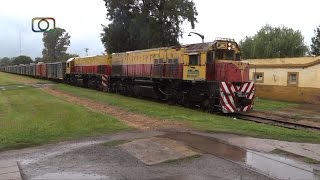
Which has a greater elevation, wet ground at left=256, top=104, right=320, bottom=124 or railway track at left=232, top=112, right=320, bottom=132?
railway track at left=232, top=112, right=320, bottom=132

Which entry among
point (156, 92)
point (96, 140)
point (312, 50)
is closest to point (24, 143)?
point (96, 140)

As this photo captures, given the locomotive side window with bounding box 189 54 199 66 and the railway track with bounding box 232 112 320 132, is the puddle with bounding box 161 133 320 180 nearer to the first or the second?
the railway track with bounding box 232 112 320 132

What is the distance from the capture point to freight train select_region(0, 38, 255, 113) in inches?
835

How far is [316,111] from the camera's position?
24.0m

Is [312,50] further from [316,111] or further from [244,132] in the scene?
[244,132]

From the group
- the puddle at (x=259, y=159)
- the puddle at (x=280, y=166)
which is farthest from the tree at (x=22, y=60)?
the puddle at (x=280, y=166)

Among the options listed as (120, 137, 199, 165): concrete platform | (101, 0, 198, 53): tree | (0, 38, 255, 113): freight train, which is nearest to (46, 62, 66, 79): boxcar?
(101, 0, 198, 53): tree

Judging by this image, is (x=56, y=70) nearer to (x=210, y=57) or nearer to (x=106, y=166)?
(x=210, y=57)

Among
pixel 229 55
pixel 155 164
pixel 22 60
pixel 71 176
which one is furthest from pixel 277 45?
pixel 22 60

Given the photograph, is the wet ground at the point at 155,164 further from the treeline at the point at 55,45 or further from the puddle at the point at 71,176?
the treeline at the point at 55,45

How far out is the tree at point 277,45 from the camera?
65312 mm

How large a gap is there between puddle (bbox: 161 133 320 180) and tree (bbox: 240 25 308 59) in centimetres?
5479

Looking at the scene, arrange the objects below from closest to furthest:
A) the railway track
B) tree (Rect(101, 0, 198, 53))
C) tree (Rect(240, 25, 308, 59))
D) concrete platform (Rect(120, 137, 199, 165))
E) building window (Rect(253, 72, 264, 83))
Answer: concrete platform (Rect(120, 137, 199, 165)) → the railway track → building window (Rect(253, 72, 264, 83)) → tree (Rect(101, 0, 198, 53)) → tree (Rect(240, 25, 308, 59))

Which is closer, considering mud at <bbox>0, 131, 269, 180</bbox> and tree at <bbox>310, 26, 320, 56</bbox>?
mud at <bbox>0, 131, 269, 180</bbox>
